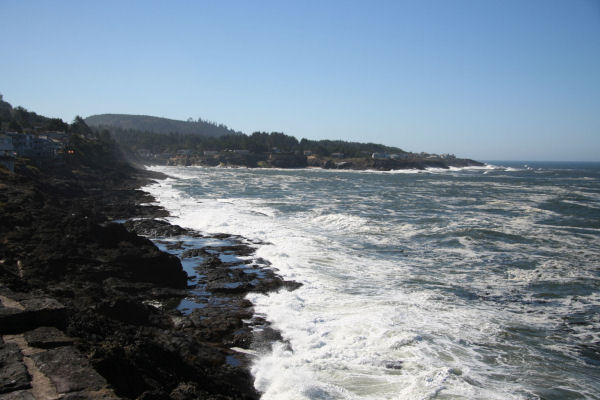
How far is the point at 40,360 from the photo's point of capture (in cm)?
531

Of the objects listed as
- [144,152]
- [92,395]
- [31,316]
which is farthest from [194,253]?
[144,152]

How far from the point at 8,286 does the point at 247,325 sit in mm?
5134

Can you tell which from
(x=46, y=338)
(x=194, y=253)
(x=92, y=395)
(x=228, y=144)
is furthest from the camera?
(x=228, y=144)

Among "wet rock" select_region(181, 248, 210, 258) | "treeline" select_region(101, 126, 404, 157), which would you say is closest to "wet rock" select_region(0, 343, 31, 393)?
"wet rock" select_region(181, 248, 210, 258)

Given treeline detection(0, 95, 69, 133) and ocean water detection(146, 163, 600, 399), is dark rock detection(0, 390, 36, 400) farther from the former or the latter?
treeline detection(0, 95, 69, 133)

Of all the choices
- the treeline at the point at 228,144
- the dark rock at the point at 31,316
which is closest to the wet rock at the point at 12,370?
the dark rock at the point at 31,316

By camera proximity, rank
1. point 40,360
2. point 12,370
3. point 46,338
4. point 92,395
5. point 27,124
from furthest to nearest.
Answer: point 27,124
point 46,338
point 40,360
point 12,370
point 92,395

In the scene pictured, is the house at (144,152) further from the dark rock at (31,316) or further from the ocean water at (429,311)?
the dark rock at (31,316)

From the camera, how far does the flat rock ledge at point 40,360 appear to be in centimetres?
468

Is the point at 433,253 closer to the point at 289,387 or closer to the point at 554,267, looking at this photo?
the point at 554,267

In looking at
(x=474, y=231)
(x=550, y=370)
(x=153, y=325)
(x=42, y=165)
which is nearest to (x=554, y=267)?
(x=474, y=231)

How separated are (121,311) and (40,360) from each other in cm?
361

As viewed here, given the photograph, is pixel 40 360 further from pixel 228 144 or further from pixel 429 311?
pixel 228 144

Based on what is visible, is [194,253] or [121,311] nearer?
[121,311]
